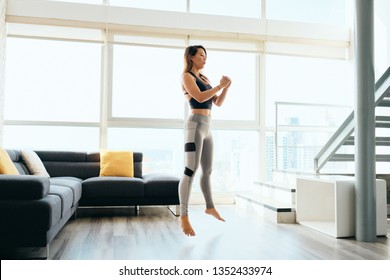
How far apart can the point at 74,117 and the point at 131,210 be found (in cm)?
155

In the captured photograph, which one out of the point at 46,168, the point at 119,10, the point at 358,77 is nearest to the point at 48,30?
the point at 119,10

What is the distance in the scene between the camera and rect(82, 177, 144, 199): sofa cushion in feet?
12.0

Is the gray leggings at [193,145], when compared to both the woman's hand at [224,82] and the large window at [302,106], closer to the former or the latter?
the woman's hand at [224,82]

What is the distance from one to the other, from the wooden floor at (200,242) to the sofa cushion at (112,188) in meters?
0.25

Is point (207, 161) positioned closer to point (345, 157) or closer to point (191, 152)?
point (191, 152)

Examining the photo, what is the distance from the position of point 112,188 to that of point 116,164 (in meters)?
0.57

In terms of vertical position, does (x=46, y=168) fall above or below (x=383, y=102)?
below

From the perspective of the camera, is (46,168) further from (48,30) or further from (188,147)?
(188,147)

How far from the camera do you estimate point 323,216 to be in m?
3.54

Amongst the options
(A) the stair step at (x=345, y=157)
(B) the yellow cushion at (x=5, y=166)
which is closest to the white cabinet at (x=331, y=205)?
(A) the stair step at (x=345, y=157)

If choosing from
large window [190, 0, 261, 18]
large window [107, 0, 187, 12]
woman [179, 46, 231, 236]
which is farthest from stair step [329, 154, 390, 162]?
large window [107, 0, 187, 12]

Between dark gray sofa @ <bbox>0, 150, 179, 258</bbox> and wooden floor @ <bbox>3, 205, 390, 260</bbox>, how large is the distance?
185 millimetres

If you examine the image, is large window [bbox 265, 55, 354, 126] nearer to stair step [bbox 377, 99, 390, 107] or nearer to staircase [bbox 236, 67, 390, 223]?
staircase [bbox 236, 67, 390, 223]

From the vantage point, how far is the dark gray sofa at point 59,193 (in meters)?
2.13
